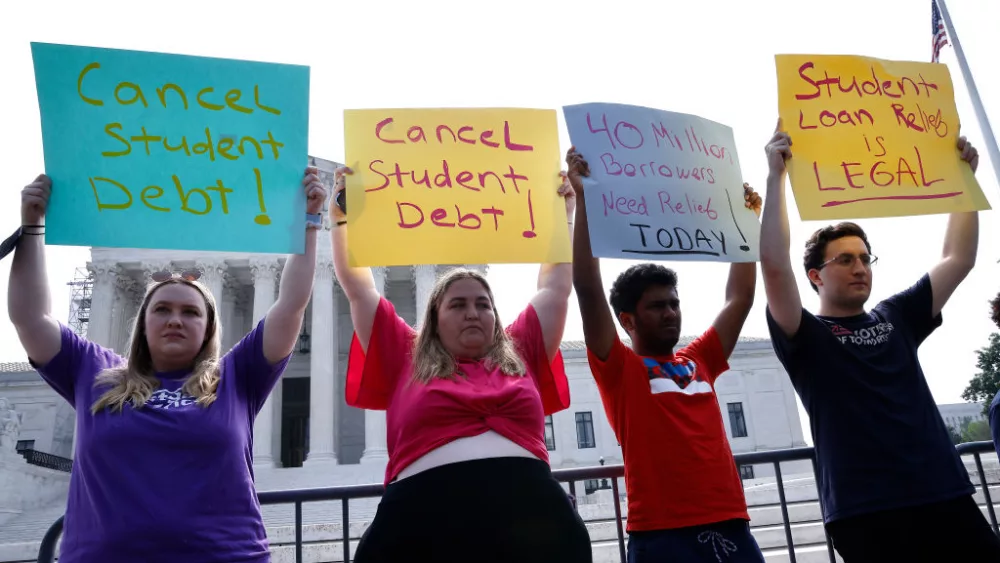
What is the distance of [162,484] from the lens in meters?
2.52

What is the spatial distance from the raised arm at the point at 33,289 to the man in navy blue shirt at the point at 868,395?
130 inches

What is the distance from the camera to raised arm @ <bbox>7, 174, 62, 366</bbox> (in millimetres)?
2787

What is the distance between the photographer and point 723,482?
2.95 meters

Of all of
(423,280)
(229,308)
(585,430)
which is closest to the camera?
(423,280)

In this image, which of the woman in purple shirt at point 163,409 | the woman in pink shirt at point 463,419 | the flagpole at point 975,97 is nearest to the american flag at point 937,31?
the flagpole at point 975,97

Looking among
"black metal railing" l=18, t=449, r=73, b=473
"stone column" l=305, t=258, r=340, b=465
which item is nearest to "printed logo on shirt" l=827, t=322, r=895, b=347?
"stone column" l=305, t=258, r=340, b=465

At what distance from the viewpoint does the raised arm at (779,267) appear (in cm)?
322

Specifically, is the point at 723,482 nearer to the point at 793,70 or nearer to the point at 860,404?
the point at 860,404

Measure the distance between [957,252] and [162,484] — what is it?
4.25 meters

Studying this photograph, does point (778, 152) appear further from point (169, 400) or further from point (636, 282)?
point (169, 400)

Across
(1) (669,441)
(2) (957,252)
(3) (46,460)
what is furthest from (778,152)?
(3) (46,460)

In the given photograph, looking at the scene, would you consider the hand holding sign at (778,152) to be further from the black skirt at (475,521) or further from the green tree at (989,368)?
the green tree at (989,368)

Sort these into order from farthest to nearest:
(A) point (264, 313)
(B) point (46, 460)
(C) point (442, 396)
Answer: (A) point (264, 313), (B) point (46, 460), (C) point (442, 396)

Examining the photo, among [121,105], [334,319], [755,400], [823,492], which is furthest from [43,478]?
[755,400]
